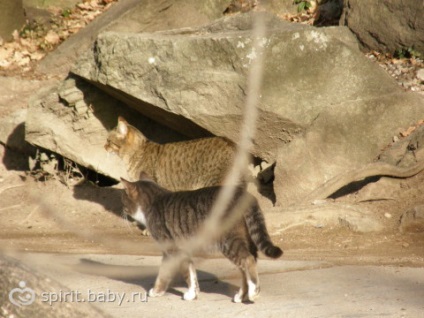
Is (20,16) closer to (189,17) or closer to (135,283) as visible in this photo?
(189,17)

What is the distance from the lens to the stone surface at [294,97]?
909 centimetres

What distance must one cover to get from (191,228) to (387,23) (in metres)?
5.97

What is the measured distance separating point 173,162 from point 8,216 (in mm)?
2613

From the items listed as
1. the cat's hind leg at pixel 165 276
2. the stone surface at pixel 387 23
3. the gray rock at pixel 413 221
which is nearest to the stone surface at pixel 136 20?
the stone surface at pixel 387 23

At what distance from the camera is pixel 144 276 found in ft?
23.1

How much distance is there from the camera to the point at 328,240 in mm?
8234

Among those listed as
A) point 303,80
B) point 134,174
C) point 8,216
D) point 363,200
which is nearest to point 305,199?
point 363,200

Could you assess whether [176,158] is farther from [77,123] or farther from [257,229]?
[257,229]

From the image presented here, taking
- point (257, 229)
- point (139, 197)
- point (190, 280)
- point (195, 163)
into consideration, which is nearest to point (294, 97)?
point (195, 163)

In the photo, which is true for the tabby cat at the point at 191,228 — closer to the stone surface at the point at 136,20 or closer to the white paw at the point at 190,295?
the white paw at the point at 190,295

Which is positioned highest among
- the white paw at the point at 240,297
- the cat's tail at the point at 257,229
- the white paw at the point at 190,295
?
the cat's tail at the point at 257,229

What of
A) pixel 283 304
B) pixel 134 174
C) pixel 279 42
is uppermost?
pixel 279 42

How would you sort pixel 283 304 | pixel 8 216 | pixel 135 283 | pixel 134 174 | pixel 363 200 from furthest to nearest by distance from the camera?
pixel 8 216, pixel 134 174, pixel 363 200, pixel 135 283, pixel 283 304

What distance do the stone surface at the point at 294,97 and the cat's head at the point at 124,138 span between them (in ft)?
1.56
